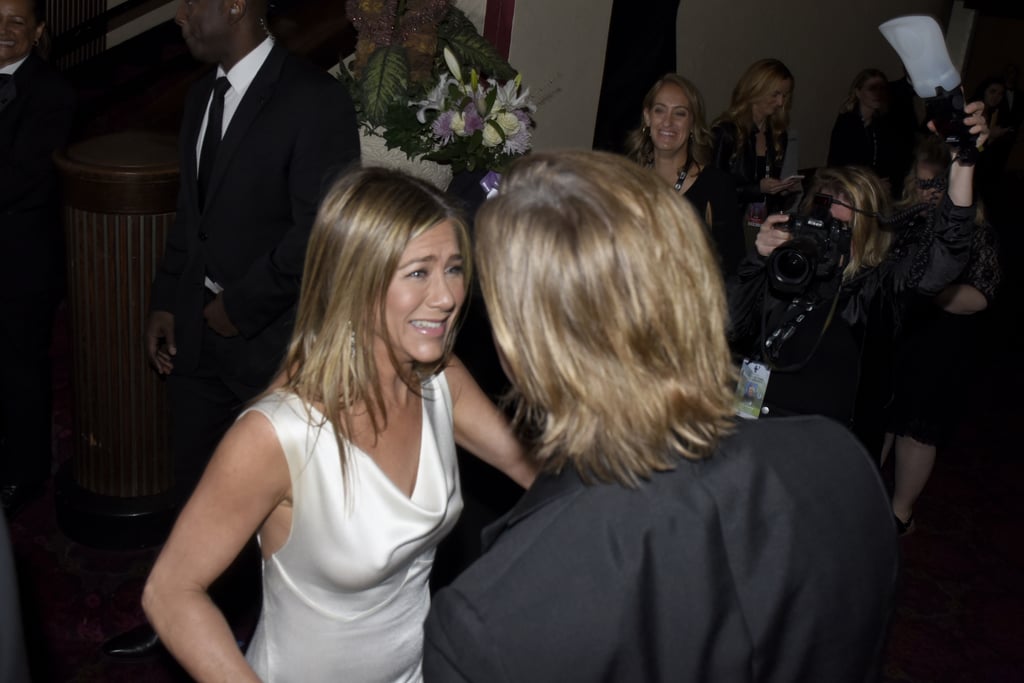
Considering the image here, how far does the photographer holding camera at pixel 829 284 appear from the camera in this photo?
2.81 metres

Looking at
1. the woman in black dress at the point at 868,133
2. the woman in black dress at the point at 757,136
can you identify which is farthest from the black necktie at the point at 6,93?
the woman in black dress at the point at 868,133

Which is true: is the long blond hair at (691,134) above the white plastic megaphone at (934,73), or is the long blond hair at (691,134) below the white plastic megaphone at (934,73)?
below

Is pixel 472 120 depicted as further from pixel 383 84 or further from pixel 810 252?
pixel 810 252

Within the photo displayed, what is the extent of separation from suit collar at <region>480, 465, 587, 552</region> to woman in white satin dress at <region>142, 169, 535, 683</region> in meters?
0.43

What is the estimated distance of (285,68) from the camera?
2760 mm

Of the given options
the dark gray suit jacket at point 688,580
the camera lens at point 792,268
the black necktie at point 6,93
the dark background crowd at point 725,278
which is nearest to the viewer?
the dark gray suit jacket at point 688,580

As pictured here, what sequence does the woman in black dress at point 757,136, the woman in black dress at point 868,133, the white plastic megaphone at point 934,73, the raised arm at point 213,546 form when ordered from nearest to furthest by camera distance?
the raised arm at point 213,546
the white plastic megaphone at point 934,73
the woman in black dress at point 757,136
the woman in black dress at point 868,133

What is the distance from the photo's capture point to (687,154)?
405cm

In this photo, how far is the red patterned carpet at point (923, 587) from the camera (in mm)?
2959

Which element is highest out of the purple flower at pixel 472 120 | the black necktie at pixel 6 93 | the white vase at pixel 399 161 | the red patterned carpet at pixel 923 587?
the purple flower at pixel 472 120

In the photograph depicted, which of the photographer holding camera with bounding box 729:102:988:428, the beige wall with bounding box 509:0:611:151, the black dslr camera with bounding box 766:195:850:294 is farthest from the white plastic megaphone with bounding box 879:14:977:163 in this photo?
the beige wall with bounding box 509:0:611:151

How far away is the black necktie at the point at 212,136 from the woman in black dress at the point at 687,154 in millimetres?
1660

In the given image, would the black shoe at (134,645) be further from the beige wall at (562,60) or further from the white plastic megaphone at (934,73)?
the beige wall at (562,60)

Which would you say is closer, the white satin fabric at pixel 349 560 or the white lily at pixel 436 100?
the white satin fabric at pixel 349 560
